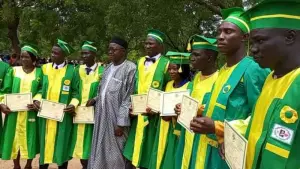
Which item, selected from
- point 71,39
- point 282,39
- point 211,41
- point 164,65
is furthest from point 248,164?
point 71,39

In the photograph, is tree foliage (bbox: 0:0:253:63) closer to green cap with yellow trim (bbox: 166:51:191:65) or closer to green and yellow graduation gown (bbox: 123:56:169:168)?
green and yellow graduation gown (bbox: 123:56:169:168)

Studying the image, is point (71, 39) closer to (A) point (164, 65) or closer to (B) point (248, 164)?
(A) point (164, 65)

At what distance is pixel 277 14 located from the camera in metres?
2.30

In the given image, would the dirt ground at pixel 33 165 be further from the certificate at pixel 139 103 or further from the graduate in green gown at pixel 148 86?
the certificate at pixel 139 103

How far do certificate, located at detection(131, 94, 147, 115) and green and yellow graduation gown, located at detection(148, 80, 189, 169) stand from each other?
291 mm

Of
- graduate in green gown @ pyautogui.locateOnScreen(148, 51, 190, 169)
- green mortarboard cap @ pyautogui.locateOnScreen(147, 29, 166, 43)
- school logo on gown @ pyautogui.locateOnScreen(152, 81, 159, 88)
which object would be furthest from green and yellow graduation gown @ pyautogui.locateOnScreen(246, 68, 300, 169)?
green mortarboard cap @ pyautogui.locateOnScreen(147, 29, 166, 43)

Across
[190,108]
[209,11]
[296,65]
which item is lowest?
[190,108]

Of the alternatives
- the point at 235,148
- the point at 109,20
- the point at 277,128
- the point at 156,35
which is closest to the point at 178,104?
the point at 156,35

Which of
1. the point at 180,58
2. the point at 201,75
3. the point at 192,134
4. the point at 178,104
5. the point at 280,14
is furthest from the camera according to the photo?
the point at 180,58

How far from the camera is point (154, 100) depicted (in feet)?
17.1

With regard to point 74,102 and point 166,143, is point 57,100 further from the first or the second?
point 166,143

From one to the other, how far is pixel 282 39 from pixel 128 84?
388cm

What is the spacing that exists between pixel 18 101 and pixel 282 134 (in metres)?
5.10

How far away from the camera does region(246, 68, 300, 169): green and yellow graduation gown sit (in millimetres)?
2125
